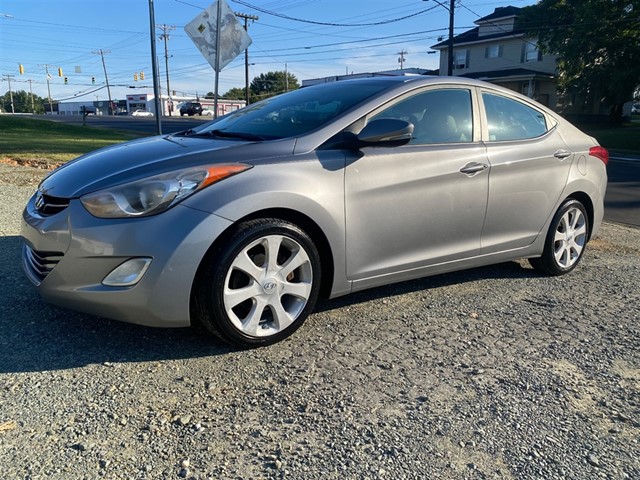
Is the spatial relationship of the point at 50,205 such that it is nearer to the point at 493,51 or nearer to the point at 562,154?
the point at 562,154

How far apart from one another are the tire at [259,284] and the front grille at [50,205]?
2.87 ft

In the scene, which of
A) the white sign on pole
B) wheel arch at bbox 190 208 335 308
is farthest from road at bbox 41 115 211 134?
wheel arch at bbox 190 208 335 308

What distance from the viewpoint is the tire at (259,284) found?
2.92 metres

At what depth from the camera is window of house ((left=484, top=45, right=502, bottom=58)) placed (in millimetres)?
42312

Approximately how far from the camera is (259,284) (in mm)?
3076

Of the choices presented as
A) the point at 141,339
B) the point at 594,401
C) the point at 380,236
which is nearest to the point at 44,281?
the point at 141,339

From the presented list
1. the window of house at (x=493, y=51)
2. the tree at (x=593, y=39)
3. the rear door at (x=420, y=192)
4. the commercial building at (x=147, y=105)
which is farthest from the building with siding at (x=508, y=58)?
the rear door at (x=420, y=192)

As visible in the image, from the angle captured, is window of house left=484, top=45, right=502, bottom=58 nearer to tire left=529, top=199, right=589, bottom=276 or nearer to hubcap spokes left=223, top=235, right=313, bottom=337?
tire left=529, top=199, right=589, bottom=276

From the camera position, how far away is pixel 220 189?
294cm

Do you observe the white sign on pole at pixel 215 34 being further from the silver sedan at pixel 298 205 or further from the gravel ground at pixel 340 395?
the gravel ground at pixel 340 395

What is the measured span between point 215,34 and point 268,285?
26.7ft

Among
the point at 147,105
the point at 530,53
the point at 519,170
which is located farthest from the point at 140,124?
the point at 147,105

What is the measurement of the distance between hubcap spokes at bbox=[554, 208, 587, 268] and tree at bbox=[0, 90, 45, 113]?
137904mm

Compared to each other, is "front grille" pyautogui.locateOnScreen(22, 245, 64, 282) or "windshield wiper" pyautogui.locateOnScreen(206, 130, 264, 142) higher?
"windshield wiper" pyautogui.locateOnScreen(206, 130, 264, 142)
